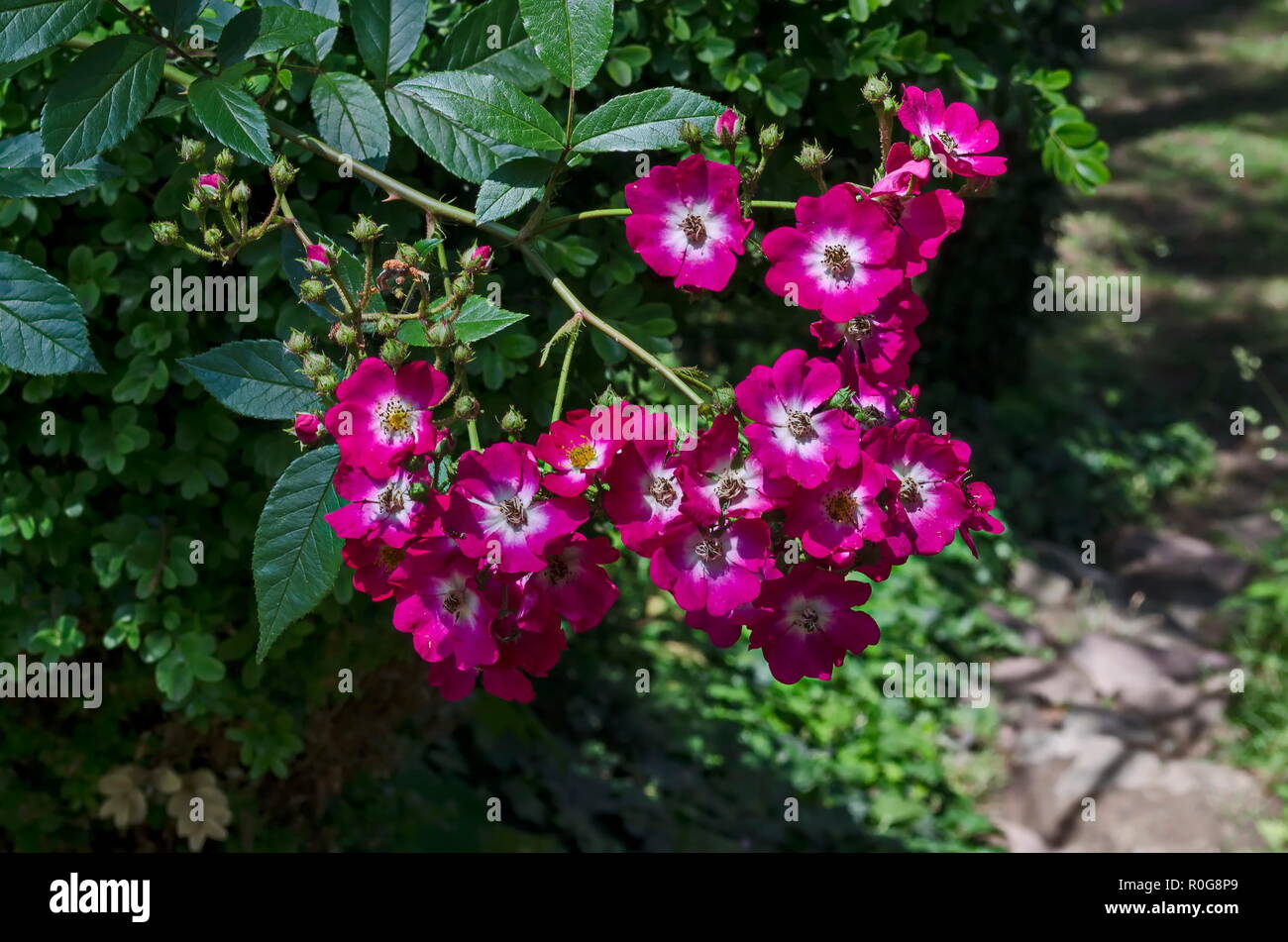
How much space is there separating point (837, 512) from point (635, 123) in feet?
1.69

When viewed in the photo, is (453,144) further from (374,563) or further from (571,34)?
(374,563)

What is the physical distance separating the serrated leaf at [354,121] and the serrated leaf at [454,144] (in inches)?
1.1

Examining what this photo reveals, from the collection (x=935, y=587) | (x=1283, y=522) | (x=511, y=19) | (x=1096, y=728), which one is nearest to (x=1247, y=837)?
(x=1096, y=728)

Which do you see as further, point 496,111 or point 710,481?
point 496,111

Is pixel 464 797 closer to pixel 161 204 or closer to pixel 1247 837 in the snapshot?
pixel 161 204

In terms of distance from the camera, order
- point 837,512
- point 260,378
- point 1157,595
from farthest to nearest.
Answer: point 1157,595 → point 260,378 → point 837,512

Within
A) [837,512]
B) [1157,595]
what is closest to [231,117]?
[837,512]

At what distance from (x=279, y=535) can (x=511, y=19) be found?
725 mm

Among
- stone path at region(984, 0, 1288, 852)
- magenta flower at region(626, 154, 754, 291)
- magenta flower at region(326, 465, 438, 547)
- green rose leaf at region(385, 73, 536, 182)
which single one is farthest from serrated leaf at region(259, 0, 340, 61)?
stone path at region(984, 0, 1288, 852)

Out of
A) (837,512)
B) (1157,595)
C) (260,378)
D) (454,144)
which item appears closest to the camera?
(837,512)

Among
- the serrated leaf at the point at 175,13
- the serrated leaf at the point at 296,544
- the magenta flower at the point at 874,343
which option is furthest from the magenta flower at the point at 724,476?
the serrated leaf at the point at 175,13

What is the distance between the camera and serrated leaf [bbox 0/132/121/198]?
1582 millimetres

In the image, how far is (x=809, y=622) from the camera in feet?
4.52

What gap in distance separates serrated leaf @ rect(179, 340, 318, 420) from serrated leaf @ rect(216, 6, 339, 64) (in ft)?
1.11
